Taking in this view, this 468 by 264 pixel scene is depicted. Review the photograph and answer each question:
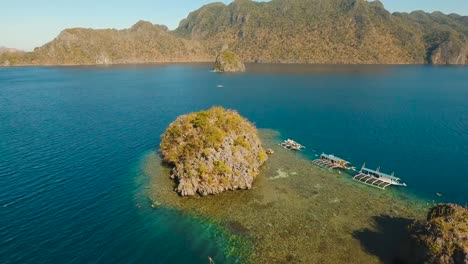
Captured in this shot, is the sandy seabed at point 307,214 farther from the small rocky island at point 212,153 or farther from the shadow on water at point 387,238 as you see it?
the small rocky island at point 212,153

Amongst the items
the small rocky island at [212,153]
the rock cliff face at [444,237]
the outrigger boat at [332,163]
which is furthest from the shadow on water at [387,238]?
the small rocky island at [212,153]

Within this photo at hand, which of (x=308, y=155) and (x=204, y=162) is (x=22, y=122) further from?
(x=308, y=155)

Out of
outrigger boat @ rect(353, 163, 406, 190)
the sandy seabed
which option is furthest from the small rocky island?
outrigger boat @ rect(353, 163, 406, 190)

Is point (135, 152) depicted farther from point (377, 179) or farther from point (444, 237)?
point (444, 237)

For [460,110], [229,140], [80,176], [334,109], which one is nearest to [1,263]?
[80,176]

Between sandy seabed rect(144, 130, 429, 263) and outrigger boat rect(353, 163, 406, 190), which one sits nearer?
sandy seabed rect(144, 130, 429, 263)

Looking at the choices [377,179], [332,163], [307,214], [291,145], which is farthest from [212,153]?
[377,179]

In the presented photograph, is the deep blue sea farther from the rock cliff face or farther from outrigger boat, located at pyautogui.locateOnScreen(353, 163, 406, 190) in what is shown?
the rock cliff face
